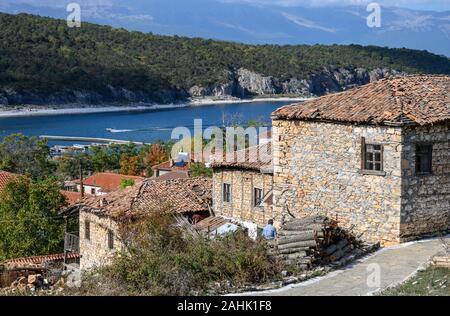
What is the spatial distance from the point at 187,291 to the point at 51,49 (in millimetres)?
166264

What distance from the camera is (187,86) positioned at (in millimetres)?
189250

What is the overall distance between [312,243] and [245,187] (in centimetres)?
1003

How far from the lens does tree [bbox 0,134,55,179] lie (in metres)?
54.9

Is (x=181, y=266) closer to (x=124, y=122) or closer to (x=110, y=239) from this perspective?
(x=110, y=239)

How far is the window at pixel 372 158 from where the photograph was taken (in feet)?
49.9

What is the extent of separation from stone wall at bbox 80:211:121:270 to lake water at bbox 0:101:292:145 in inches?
3303

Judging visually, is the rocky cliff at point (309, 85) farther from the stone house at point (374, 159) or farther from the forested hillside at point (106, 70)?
the stone house at point (374, 159)

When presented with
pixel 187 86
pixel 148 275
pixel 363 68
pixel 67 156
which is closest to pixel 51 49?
pixel 187 86

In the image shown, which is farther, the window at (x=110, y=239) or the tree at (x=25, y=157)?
the tree at (x=25, y=157)

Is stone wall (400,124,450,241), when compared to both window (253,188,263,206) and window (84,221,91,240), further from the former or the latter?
window (84,221,91,240)

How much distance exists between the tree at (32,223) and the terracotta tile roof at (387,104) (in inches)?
558

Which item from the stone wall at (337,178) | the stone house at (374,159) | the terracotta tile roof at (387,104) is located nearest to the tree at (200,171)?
the stone wall at (337,178)

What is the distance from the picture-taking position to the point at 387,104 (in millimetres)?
15633

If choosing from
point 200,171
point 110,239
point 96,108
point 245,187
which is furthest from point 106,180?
point 96,108
